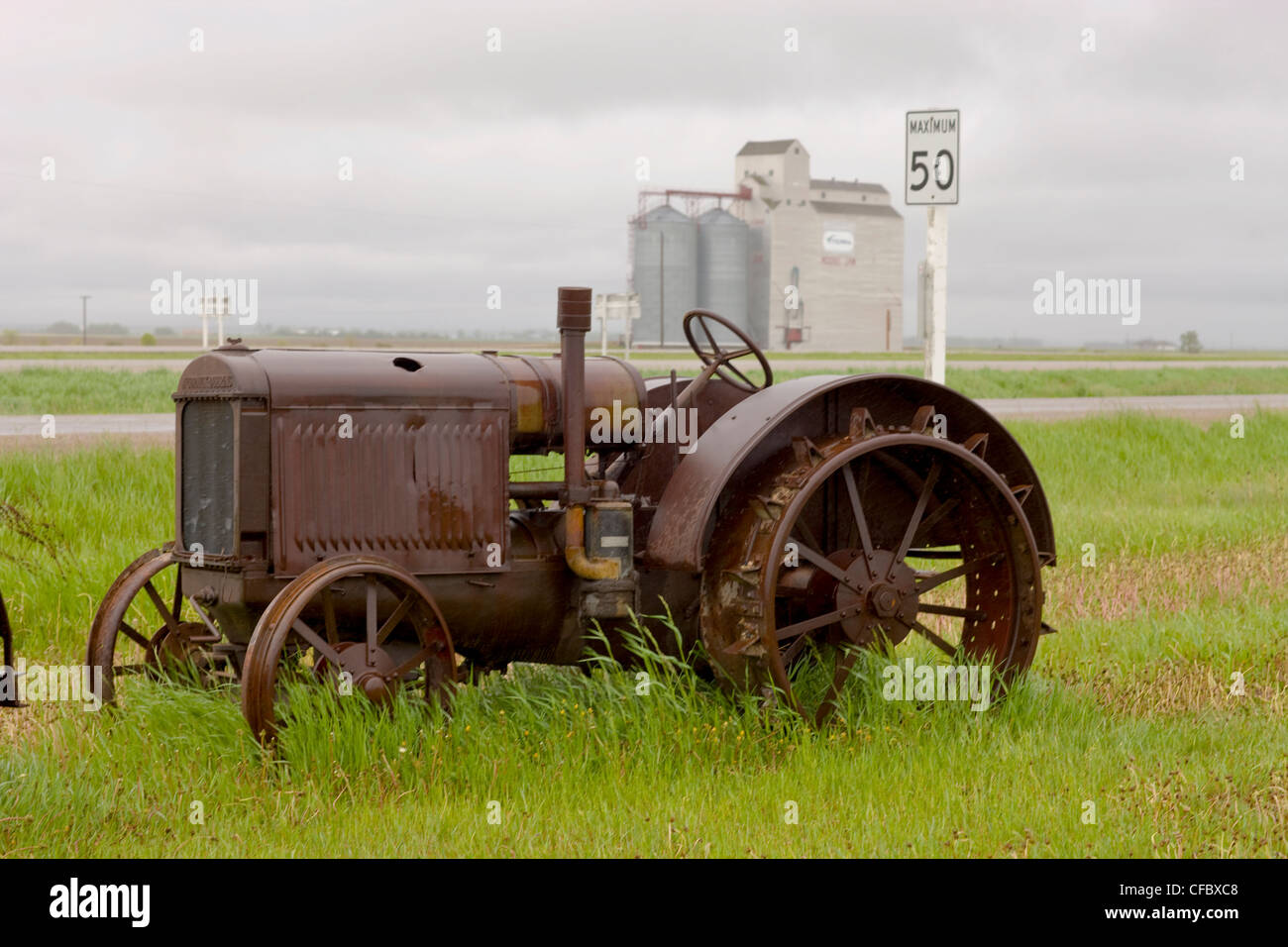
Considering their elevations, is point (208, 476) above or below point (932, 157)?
below

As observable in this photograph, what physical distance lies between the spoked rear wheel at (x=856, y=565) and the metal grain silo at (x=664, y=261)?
60369mm

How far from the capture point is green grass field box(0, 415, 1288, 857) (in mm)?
4047

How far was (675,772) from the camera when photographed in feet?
15.2

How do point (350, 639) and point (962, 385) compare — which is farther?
point (962, 385)

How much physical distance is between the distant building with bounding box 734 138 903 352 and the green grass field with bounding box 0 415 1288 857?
6395 cm

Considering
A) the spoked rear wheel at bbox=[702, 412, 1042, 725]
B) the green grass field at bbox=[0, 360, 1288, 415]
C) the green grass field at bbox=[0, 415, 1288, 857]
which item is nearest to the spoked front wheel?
the green grass field at bbox=[0, 415, 1288, 857]

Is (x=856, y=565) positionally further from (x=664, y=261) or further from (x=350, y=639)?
(x=664, y=261)

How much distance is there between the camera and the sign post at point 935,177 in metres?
8.82

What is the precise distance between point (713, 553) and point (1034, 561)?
1315mm

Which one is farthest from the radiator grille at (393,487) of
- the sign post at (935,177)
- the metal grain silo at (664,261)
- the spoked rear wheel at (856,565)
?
the metal grain silo at (664,261)

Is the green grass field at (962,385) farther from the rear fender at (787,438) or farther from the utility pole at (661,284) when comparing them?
the utility pole at (661,284)

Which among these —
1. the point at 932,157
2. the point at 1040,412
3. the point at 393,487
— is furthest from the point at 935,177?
the point at 1040,412

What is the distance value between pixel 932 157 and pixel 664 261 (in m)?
57.7

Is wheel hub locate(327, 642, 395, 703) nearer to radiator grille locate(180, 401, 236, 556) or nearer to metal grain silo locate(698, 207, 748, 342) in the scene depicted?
radiator grille locate(180, 401, 236, 556)
